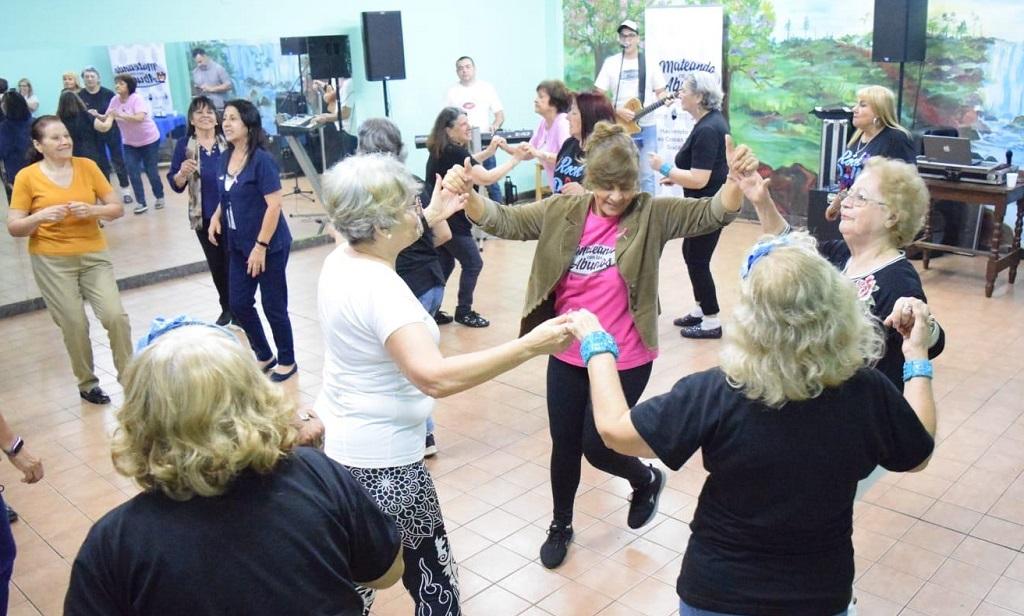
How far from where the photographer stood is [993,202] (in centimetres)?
635

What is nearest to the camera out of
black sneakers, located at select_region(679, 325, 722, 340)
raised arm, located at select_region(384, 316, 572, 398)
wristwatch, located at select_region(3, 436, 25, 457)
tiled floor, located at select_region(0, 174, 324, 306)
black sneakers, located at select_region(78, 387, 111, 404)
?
raised arm, located at select_region(384, 316, 572, 398)

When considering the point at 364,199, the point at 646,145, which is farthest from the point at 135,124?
the point at 364,199

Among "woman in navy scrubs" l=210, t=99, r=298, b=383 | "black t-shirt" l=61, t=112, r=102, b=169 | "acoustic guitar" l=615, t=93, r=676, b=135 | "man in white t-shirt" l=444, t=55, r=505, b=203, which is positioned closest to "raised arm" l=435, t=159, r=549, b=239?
"woman in navy scrubs" l=210, t=99, r=298, b=383

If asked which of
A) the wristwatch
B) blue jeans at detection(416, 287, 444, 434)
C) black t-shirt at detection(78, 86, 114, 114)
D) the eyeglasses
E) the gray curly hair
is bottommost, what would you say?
blue jeans at detection(416, 287, 444, 434)

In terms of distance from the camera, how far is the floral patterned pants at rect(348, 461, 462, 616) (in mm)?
2422

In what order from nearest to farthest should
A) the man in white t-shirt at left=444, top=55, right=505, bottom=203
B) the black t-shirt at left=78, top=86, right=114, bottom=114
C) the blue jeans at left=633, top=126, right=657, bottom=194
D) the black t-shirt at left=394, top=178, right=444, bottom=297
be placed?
the black t-shirt at left=394, top=178, right=444, bottom=297 → the black t-shirt at left=78, top=86, right=114, bottom=114 → the blue jeans at left=633, top=126, right=657, bottom=194 → the man in white t-shirt at left=444, top=55, right=505, bottom=203

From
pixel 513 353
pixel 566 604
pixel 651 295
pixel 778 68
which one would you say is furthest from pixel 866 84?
pixel 513 353

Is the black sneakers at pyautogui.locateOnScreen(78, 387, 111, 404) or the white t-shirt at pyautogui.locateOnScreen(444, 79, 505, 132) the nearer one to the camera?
the black sneakers at pyautogui.locateOnScreen(78, 387, 111, 404)

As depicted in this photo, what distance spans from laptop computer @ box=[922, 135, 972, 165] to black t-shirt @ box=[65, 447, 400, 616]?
243 inches

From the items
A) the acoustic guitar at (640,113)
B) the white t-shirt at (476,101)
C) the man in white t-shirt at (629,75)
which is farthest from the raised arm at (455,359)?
the white t-shirt at (476,101)

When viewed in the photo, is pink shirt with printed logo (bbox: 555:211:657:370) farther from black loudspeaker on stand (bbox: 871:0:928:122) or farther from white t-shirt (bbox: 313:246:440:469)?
black loudspeaker on stand (bbox: 871:0:928:122)

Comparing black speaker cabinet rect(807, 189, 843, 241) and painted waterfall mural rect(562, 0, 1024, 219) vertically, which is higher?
painted waterfall mural rect(562, 0, 1024, 219)

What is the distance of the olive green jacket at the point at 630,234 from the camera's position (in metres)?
3.21

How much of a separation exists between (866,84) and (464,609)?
6.48 metres
